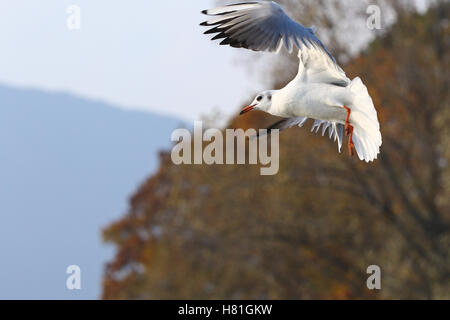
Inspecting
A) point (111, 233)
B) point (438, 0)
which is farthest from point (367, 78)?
point (111, 233)

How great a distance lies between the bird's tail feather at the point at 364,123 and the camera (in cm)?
152

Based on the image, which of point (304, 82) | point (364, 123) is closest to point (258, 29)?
point (304, 82)

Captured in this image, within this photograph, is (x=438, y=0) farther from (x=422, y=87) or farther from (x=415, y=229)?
(x=415, y=229)

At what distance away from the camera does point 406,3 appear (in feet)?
56.4

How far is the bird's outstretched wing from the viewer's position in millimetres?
1519

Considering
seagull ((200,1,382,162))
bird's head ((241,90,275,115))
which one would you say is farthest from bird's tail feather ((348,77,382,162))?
bird's head ((241,90,275,115))

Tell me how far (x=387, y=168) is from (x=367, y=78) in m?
2.00

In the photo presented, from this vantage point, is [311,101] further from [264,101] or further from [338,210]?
[338,210]

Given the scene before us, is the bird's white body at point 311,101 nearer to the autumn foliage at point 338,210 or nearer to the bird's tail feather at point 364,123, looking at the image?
the bird's tail feather at point 364,123

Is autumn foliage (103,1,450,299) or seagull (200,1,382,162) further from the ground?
autumn foliage (103,1,450,299)

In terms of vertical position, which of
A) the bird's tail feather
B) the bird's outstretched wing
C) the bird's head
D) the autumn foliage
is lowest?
the bird's tail feather

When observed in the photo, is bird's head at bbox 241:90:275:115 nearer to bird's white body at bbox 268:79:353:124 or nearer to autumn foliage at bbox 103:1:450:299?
bird's white body at bbox 268:79:353:124
